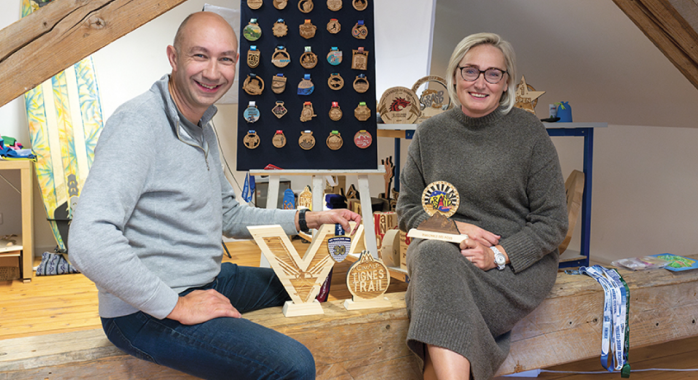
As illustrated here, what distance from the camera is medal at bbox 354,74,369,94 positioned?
2734mm

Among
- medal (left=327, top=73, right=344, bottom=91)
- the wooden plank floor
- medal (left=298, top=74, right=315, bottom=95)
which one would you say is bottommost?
the wooden plank floor

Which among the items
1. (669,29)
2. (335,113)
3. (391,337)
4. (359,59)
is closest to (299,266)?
(391,337)

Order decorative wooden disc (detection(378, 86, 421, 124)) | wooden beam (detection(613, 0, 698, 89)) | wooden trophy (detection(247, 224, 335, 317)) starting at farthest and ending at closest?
decorative wooden disc (detection(378, 86, 421, 124)) → wooden beam (detection(613, 0, 698, 89)) → wooden trophy (detection(247, 224, 335, 317))

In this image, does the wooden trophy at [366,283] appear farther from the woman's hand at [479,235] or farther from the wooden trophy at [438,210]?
the woman's hand at [479,235]

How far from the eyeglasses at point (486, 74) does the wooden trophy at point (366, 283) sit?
685 mm

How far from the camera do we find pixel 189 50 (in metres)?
1.21

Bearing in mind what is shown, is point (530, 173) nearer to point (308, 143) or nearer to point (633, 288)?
point (633, 288)

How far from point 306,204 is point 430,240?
1530 millimetres

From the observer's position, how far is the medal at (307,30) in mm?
2684

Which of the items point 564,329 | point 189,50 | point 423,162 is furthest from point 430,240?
point 189,50

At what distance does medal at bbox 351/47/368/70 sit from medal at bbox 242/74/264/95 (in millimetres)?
513

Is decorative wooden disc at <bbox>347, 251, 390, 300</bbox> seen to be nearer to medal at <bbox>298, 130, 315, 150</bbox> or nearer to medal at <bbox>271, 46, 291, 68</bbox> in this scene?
medal at <bbox>298, 130, 315, 150</bbox>

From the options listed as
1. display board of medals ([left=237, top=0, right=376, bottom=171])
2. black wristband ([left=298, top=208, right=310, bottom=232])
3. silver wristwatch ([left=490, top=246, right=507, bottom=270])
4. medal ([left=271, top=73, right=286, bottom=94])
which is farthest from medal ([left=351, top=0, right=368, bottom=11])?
silver wristwatch ([left=490, top=246, right=507, bottom=270])

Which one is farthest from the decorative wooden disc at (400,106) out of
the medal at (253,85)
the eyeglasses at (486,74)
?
the eyeglasses at (486,74)
